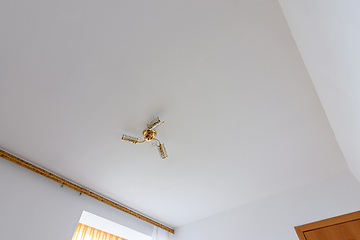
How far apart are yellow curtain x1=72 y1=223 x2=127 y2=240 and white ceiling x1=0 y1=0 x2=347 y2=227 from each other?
0.61 meters

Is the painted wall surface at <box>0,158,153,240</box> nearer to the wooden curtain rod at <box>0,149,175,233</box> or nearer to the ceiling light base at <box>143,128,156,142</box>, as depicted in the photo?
the wooden curtain rod at <box>0,149,175,233</box>

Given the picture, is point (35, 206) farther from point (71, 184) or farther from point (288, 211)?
point (288, 211)

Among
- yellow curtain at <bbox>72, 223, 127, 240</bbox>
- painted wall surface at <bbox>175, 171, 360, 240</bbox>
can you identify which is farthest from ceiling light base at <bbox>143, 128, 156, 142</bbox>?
painted wall surface at <bbox>175, 171, 360, 240</bbox>

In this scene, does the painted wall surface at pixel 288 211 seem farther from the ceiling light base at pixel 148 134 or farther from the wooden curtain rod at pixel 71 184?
the ceiling light base at pixel 148 134

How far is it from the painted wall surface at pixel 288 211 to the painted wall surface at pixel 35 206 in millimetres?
1943

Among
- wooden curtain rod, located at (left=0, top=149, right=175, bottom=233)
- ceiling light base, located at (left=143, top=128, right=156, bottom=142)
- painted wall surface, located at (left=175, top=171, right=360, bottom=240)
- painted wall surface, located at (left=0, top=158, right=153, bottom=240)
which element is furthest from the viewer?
painted wall surface, located at (left=175, top=171, right=360, bottom=240)

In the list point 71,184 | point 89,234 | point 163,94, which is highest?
point 163,94

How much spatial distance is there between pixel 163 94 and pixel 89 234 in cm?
226

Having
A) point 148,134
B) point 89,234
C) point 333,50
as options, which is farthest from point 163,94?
point 89,234

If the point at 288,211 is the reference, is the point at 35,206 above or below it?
below

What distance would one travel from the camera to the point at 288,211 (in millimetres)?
2574

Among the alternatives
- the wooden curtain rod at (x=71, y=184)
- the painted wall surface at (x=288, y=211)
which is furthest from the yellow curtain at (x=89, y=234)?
the painted wall surface at (x=288, y=211)

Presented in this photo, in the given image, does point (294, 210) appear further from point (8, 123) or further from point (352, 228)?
point (8, 123)

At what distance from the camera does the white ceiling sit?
50.8 inches
